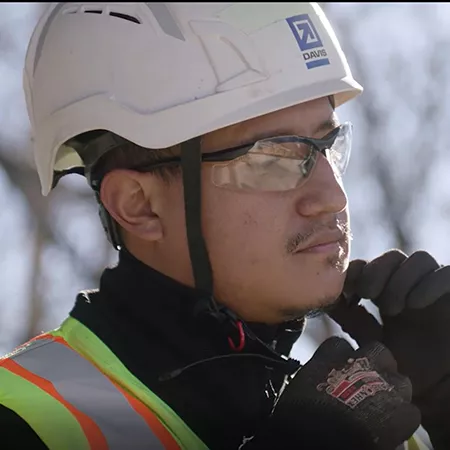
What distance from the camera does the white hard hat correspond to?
3098 millimetres

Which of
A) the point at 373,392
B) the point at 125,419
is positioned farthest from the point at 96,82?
the point at 373,392

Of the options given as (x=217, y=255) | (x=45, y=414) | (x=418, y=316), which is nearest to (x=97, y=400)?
(x=45, y=414)

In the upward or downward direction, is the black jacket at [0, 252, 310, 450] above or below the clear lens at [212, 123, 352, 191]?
below

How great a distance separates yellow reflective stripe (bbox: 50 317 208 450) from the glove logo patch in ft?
1.30

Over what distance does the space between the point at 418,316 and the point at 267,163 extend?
0.78m

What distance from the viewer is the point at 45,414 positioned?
2.71m

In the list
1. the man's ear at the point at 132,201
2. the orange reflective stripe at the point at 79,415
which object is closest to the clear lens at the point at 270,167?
the man's ear at the point at 132,201

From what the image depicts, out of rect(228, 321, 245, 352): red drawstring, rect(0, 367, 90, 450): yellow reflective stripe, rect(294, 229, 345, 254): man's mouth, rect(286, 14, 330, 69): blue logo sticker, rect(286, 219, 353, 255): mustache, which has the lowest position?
rect(228, 321, 245, 352): red drawstring

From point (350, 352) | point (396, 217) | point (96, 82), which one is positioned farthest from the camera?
point (396, 217)

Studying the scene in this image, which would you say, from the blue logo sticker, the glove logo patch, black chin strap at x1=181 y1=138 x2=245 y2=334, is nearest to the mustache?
black chin strap at x1=181 y1=138 x2=245 y2=334

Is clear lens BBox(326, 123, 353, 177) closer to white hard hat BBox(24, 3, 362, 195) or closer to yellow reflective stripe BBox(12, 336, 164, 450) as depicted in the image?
white hard hat BBox(24, 3, 362, 195)

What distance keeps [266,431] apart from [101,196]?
0.99m

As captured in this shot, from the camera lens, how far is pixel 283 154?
3045mm

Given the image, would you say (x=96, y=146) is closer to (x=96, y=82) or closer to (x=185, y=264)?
(x=96, y=82)
